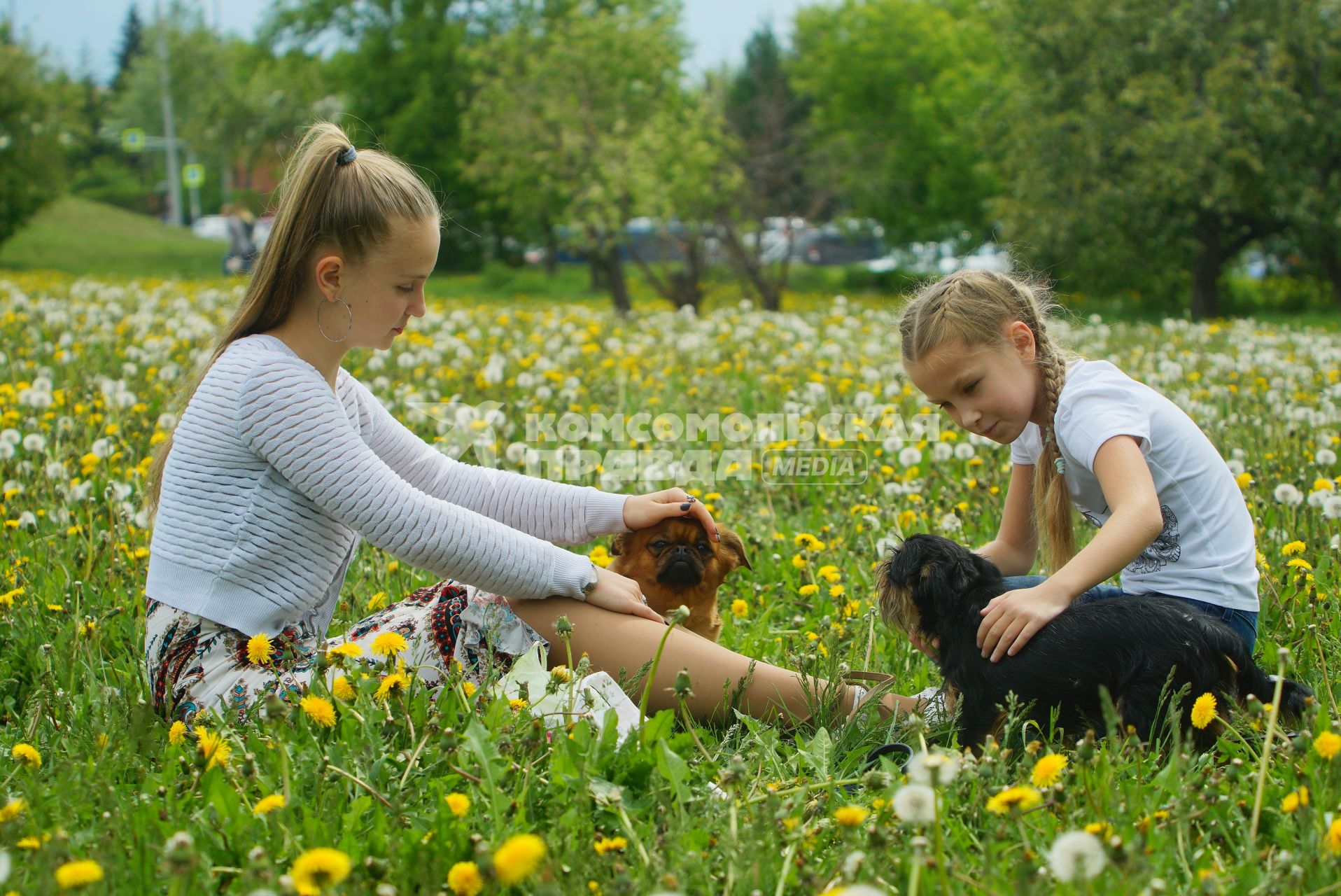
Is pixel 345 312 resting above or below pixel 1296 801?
above

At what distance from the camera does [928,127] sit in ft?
136

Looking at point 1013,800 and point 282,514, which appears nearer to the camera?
point 1013,800

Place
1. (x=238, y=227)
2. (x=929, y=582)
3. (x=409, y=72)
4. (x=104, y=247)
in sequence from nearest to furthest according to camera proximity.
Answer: (x=929, y=582) < (x=238, y=227) < (x=104, y=247) < (x=409, y=72)

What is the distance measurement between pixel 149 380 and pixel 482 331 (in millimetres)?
3214

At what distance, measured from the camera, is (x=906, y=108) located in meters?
43.6

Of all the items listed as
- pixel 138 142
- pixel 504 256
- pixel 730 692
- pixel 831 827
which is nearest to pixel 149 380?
pixel 730 692

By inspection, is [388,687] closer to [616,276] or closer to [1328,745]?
[1328,745]

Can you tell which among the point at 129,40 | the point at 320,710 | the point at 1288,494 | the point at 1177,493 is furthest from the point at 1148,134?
the point at 129,40

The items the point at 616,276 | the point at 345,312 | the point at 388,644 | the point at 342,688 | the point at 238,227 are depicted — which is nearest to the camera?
the point at 342,688

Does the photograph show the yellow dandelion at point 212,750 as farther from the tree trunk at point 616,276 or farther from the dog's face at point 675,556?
the tree trunk at point 616,276

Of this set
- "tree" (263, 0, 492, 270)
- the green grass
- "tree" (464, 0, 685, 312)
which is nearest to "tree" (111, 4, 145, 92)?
the green grass

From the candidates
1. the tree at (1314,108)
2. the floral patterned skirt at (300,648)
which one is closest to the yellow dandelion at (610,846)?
the floral patterned skirt at (300,648)

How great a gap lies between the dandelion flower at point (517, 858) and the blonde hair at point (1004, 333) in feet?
6.04

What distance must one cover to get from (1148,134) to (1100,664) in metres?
20.5
